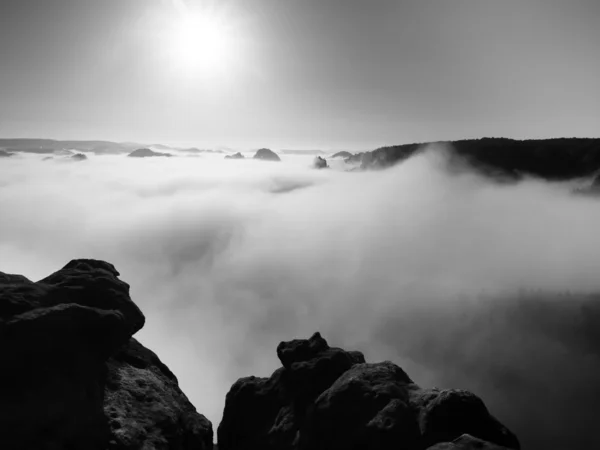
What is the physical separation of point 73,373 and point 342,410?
1687 centimetres

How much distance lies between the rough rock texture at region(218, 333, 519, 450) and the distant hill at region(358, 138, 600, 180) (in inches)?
6456

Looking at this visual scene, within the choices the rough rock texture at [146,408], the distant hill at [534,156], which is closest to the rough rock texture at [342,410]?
the rough rock texture at [146,408]

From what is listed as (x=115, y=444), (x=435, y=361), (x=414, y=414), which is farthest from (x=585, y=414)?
(x=115, y=444)

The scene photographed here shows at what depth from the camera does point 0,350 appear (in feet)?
65.4

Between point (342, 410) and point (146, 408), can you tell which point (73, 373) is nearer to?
point (146, 408)

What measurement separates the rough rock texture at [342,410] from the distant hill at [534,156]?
164 m

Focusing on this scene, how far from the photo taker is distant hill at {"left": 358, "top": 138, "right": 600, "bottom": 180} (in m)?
147

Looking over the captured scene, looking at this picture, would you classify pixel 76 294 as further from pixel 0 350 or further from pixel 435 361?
pixel 435 361

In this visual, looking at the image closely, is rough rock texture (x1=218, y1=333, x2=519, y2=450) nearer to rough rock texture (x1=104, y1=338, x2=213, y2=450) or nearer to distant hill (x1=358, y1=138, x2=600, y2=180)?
rough rock texture (x1=104, y1=338, x2=213, y2=450)

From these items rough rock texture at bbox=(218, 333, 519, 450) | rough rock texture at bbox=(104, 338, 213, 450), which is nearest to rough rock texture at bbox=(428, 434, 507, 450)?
rough rock texture at bbox=(218, 333, 519, 450)

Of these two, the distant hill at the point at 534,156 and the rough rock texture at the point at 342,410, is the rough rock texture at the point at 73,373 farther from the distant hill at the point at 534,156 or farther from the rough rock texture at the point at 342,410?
the distant hill at the point at 534,156

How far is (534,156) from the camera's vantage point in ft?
531

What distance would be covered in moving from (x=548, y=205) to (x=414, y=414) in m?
214

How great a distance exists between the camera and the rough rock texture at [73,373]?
19.3 meters
